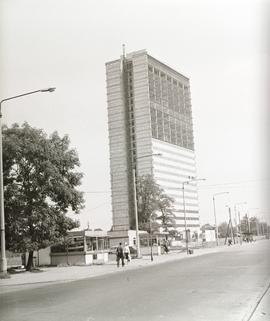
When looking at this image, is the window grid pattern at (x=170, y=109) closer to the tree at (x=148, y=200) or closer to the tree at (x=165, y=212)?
the tree at (x=165, y=212)

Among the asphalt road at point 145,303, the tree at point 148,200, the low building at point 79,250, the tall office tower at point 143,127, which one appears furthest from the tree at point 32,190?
the tall office tower at point 143,127

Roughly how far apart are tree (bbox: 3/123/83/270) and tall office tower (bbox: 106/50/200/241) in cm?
11464

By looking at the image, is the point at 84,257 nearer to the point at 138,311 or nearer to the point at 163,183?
the point at 138,311

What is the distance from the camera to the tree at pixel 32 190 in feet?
97.3

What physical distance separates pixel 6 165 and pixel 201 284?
57.0 ft

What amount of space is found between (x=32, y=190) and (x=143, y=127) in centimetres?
12767

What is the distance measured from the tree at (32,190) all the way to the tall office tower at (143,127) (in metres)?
115

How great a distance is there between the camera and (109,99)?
16425 centimetres

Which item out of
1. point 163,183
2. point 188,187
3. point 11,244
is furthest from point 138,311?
point 188,187

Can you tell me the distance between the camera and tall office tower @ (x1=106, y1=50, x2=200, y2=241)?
507ft

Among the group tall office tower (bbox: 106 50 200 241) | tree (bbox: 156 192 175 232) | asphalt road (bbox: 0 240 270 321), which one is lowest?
asphalt road (bbox: 0 240 270 321)

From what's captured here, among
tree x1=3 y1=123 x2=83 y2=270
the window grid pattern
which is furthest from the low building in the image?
the window grid pattern

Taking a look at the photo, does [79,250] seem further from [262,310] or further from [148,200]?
[148,200]

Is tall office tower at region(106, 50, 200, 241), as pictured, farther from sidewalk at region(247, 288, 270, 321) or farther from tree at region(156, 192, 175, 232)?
sidewalk at region(247, 288, 270, 321)
